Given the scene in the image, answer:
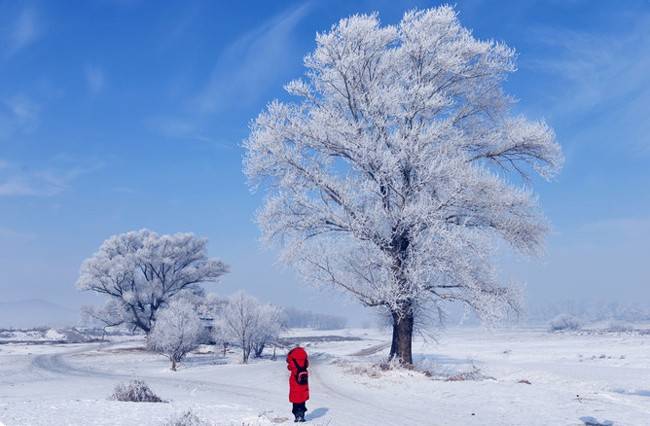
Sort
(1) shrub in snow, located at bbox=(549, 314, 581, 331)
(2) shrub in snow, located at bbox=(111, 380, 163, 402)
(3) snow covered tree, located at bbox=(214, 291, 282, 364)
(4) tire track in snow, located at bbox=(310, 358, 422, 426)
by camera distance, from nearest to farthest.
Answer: (4) tire track in snow, located at bbox=(310, 358, 422, 426) < (2) shrub in snow, located at bbox=(111, 380, 163, 402) < (3) snow covered tree, located at bbox=(214, 291, 282, 364) < (1) shrub in snow, located at bbox=(549, 314, 581, 331)

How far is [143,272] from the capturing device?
2136 inches

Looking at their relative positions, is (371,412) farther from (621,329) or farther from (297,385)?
(621,329)

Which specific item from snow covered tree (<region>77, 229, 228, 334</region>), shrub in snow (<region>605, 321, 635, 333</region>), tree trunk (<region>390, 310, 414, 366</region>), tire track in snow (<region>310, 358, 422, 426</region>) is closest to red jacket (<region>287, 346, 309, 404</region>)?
tire track in snow (<region>310, 358, 422, 426</region>)

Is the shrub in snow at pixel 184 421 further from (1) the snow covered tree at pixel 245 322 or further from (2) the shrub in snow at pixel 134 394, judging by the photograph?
(1) the snow covered tree at pixel 245 322

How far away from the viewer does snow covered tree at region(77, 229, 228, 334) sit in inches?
2076

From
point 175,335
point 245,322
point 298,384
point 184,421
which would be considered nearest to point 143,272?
point 245,322

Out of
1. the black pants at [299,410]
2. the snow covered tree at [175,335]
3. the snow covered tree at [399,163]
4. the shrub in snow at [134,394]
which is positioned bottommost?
the black pants at [299,410]

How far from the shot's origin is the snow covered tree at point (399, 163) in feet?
63.9

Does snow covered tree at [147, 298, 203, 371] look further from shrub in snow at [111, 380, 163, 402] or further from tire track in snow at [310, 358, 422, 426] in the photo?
shrub in snow at [111, 380, 163, 402]

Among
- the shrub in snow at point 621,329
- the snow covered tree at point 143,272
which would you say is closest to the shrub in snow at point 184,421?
the snow covered tree at point 143,272

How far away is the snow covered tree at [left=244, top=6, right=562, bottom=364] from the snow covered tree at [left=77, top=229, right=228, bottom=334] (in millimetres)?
35548

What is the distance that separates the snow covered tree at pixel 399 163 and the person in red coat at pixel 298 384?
7.78m

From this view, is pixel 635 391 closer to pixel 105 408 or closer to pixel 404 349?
pixel 404 349

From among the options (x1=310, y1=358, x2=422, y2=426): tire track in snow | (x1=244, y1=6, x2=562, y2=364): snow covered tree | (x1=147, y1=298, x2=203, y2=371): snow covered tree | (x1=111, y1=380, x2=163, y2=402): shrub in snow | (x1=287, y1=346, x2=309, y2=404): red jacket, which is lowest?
(x1=310, y1=358, x2=422, y2=426): tire track in snow
